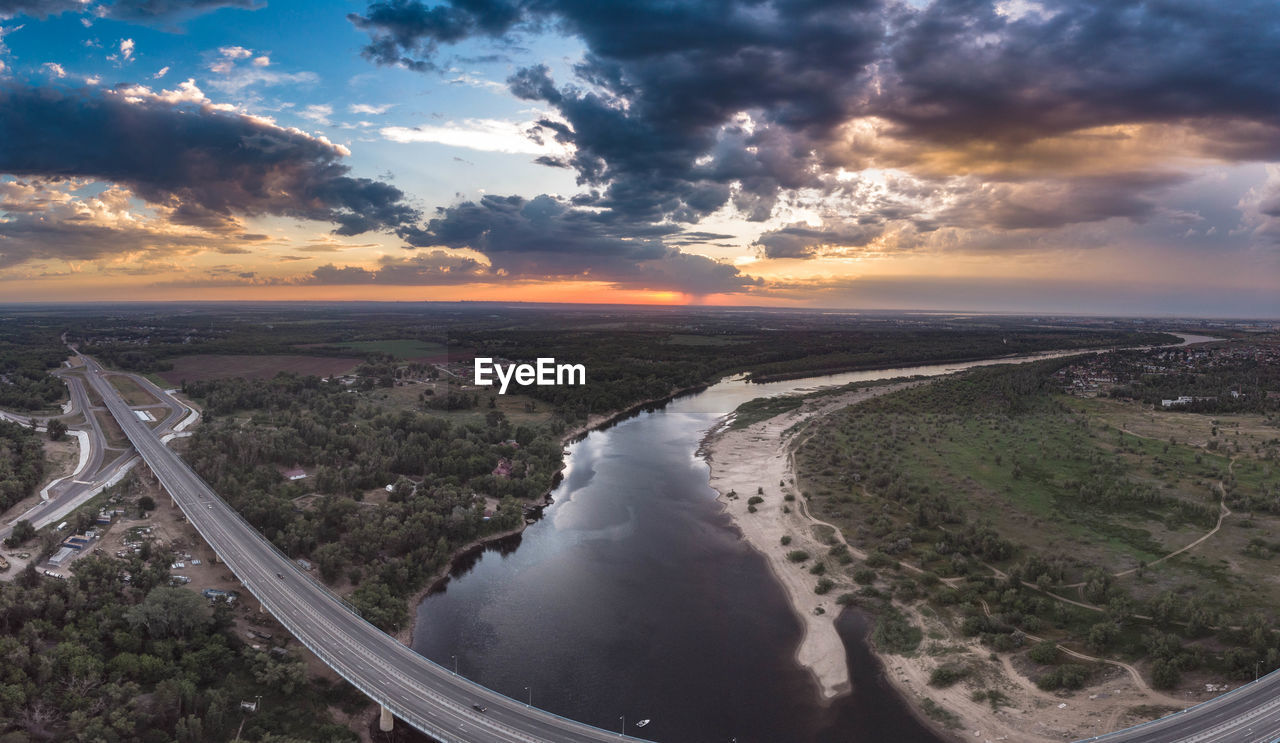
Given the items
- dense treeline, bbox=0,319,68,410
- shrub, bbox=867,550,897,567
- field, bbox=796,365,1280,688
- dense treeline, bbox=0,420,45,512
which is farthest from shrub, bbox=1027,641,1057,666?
dense treeline, bbox=0,319,68,410

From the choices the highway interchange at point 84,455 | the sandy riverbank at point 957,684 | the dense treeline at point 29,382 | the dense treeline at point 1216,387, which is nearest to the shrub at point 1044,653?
the sandy riverbank at point 957,684

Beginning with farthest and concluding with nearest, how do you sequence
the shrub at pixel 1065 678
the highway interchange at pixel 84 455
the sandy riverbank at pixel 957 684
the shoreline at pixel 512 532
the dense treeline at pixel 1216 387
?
the dense treeline at pixel 1216 387 < the highway interchange at pixel 84 455 < the shoreline at pixel 512 532 < the shrub at pixel 1065 678 < the sandy riverbank at pixel 957 684

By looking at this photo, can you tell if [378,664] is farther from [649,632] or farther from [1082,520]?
[1082,520]

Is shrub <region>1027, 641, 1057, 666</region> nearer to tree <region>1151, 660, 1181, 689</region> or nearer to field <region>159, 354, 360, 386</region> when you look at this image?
tree <region>1151, 660, 1181, 689</region>

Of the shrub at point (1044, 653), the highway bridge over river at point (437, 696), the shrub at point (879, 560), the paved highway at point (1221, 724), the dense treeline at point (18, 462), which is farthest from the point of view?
the dense treeline at point (18, 462)

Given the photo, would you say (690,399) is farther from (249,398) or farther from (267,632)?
(267,632)

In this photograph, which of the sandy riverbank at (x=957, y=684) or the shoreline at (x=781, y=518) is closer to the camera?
the sandy riverbank at (x=957, y=684)

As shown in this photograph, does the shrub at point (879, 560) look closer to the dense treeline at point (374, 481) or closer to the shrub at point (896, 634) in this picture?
the shrub at point (896, 634)

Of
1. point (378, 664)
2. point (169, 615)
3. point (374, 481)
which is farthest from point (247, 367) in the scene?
point (378, 664)
